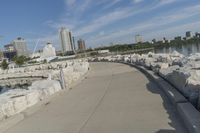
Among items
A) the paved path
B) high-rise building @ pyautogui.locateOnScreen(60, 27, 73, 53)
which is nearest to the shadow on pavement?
the paved path

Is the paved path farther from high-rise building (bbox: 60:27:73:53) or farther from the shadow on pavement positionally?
high-rise building (bbox: 60:27:73:53)

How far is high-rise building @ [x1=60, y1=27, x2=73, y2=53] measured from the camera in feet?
380

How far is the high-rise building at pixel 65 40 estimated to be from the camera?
115875 mm

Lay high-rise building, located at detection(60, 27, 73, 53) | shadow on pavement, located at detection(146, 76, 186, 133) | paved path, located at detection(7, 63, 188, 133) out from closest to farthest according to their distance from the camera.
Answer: shadow on pavement, located at detection(146, 76, 186, 133)
paved path, located at detection(7, 63, 188, 133)
high-rise building, located at detection(60, 27, 73, 53)

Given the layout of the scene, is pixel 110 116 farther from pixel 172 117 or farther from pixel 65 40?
pixel 65 40

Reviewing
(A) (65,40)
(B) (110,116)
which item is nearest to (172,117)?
(B) (110,116)

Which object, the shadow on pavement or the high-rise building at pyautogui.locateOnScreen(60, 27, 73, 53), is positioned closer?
the shadow on pavement

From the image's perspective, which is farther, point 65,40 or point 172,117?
point 65,40

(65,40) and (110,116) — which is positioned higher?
(65,40)

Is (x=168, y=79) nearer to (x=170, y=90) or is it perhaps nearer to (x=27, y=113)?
(x=170, y=90)

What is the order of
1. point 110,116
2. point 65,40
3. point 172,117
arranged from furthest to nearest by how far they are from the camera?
point 65,40
point 110,116
point 172,117

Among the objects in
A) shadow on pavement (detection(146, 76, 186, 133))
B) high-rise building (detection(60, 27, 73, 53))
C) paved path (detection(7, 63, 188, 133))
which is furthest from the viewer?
high-rise building (detection(60, 27, 73, 53))

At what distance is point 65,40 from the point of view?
11719 cm

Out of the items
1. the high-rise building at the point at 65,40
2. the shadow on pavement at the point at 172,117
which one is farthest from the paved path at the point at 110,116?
the high-rise building at the point at 65,40
